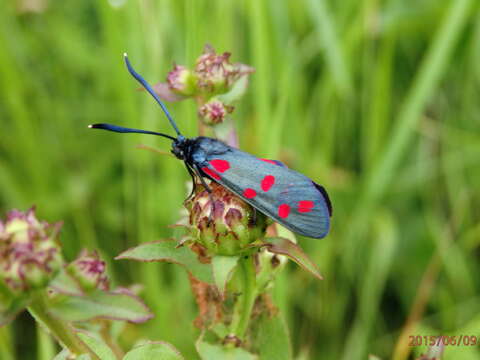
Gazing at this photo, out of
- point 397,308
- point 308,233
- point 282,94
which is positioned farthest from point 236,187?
point 397,308

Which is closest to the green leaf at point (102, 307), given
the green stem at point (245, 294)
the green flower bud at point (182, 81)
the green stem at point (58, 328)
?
the green stem at point (58, 328)

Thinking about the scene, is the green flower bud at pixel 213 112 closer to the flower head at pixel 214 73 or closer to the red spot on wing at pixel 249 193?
the flower head at pixel 214 73

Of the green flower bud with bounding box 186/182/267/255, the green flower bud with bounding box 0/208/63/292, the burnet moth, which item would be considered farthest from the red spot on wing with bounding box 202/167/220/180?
the green flower bud with bounding box 0/208/63/292

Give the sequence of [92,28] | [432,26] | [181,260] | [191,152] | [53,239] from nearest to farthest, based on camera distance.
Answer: [53,239] → [181,260] → [191,152] → [432,26] → [92,28]

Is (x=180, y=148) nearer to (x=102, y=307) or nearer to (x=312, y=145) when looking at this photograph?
(x=102, y=307)

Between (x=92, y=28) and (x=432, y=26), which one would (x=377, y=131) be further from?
(x=92, y=28)

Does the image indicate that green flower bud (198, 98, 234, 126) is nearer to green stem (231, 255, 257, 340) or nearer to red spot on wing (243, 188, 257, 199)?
red spot on wing (243, 188, 257, 199)
